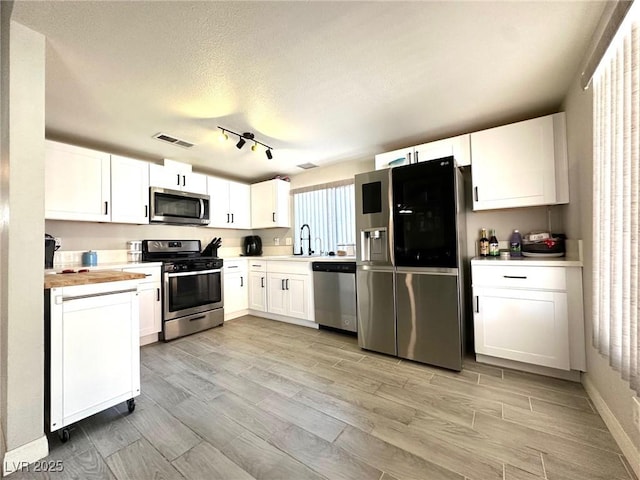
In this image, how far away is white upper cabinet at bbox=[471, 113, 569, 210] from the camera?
2188mm

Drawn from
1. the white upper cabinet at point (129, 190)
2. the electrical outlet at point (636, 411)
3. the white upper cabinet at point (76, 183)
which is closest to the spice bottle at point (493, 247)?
the electrical outlet at point (636, 411)

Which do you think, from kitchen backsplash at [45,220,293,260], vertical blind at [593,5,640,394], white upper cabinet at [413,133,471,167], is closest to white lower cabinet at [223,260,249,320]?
kitchen backsplash at [45,220,293,260]

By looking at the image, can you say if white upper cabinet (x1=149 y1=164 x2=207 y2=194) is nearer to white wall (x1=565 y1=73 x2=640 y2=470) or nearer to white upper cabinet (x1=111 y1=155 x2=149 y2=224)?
white upper cabinet (x1=111 y1=155 x2=149 y2=224)

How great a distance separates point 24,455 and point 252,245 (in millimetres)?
3436

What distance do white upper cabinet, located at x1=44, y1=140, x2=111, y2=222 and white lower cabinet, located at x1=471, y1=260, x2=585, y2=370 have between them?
3.88 meters

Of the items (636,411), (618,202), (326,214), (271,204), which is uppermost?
(271,204)

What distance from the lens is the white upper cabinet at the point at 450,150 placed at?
260cm

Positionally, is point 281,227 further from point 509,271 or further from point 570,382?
point 570,382

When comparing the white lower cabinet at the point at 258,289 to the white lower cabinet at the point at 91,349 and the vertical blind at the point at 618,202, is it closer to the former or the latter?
the white lower cabinet at the point at 91,349

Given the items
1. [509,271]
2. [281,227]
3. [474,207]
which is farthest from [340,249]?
[509,271]

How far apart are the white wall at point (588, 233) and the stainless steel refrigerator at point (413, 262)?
2.57 ft

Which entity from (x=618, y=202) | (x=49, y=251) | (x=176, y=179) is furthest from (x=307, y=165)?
(x=618, y=202)

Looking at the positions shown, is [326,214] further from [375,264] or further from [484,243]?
[484,243]

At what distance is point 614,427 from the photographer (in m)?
1.42
